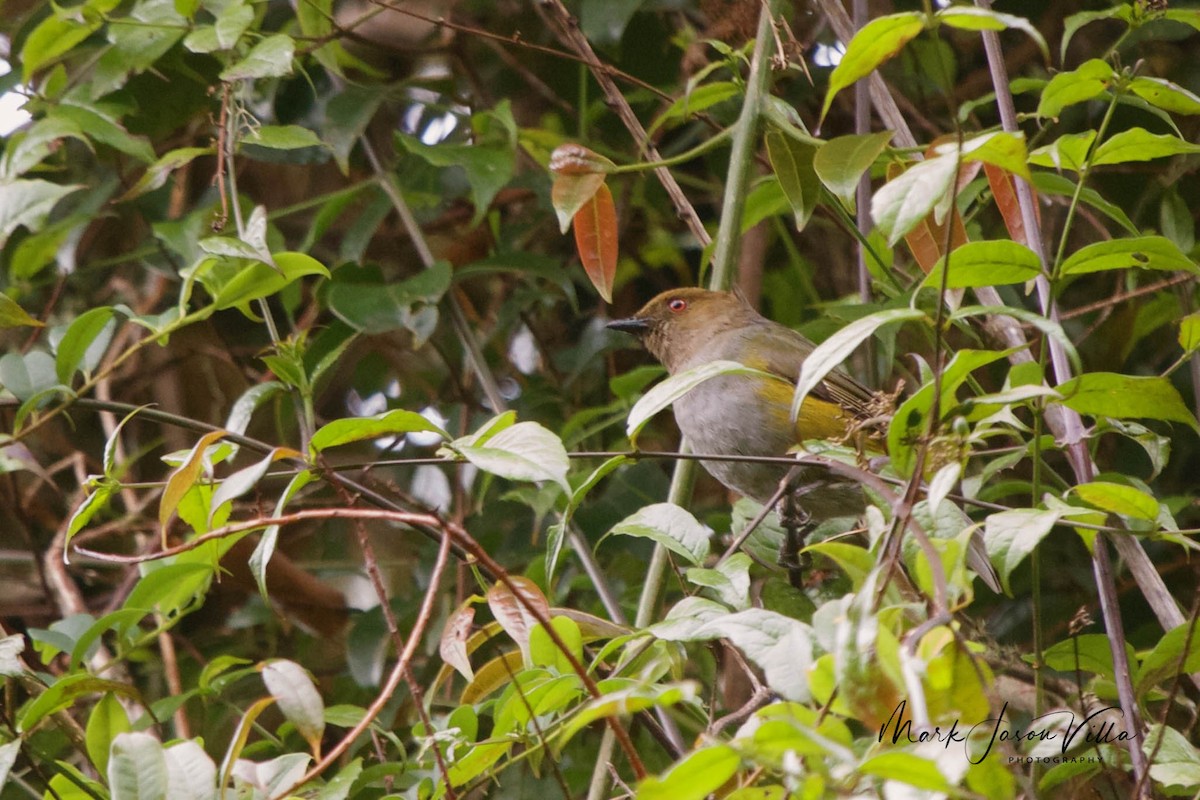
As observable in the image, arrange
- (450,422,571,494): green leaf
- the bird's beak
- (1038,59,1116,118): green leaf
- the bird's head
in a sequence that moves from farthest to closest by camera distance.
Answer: the bird's beak
the bird's head
(1038,59,1116,118): green leaf
(450,422,571,494): green leaf

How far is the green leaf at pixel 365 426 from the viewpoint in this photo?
189 cm

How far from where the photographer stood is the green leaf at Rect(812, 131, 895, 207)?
2.06m

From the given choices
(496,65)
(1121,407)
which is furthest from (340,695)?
(1121,407)

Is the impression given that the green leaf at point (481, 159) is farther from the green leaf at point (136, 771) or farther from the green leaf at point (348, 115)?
the green leaf at point (136, 771)

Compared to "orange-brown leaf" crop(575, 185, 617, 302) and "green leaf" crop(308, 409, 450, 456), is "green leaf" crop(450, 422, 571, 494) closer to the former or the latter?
"green leaf" crop(308, 409, 450, 456)

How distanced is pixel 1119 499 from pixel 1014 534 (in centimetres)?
21

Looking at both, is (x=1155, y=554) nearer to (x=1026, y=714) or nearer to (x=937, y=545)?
(x=1026, y=714)

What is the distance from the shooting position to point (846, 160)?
208 centimetres

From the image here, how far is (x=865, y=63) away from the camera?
1.64 metres

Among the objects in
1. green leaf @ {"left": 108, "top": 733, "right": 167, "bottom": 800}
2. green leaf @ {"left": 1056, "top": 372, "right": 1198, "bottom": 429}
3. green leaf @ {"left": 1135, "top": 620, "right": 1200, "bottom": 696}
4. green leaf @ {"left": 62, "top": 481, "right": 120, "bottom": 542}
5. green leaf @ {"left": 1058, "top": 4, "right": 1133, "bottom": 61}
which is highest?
green leaf @ {"left": 1058, "top": 4, "right": 1133, "bottom": 61}

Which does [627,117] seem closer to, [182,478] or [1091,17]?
[1091,17]

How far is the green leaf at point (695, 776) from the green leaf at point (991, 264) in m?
0.81

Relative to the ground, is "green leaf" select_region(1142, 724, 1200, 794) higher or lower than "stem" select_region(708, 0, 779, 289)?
lower

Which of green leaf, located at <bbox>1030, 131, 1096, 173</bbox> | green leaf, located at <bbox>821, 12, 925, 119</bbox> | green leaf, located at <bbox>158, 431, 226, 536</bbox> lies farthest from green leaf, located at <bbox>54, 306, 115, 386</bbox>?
green leaf, located at <bbox>1030, 131, 1096, 173</bbox>
